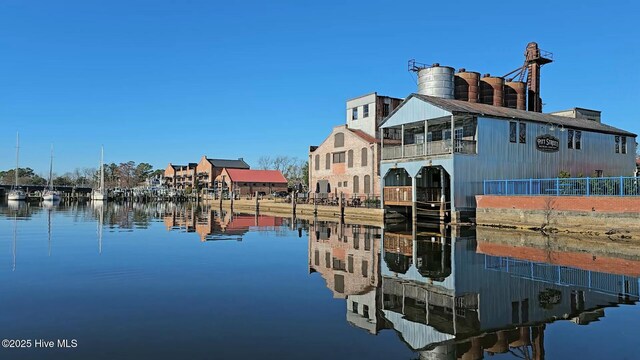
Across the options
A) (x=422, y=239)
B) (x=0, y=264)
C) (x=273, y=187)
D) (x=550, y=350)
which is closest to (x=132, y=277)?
(x=0, y=264)

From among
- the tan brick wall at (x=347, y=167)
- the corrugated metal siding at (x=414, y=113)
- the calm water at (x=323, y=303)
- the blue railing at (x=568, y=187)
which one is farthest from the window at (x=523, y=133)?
the tan brick wall at (x=347, y=167)

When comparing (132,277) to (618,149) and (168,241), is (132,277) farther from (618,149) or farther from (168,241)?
(618,149)

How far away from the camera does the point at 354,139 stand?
4594 centimetres

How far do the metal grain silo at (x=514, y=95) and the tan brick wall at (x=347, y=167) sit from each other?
13494 millimetres

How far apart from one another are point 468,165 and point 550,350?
71.3 ft

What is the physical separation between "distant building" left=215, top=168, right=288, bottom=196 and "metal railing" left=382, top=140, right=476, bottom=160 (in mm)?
62330

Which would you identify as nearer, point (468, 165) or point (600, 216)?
point (600, 216)

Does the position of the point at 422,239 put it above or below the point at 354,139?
below

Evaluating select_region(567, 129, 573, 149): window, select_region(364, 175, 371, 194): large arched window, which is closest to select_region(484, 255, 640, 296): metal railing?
Result: select_region(567, 129, 573, 149): window

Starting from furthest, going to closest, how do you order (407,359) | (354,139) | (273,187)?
1. (273,187)
2. (354,139)
3. (407,359)

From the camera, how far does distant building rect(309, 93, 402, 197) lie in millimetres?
43812

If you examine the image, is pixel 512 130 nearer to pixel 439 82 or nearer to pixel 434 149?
pixel 434 149

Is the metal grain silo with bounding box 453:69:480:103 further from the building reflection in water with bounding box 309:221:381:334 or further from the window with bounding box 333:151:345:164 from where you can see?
the building reflection in water with bounding box 309:221:381:334

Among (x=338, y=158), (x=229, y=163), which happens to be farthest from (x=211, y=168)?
(x=338, y=158)
